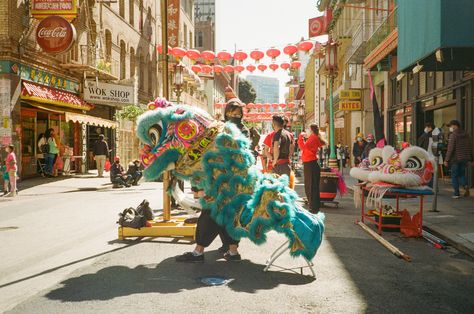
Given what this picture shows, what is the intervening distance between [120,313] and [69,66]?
18832 millimetres

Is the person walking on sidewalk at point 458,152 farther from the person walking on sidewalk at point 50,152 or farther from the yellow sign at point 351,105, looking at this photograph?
the person walking on sidewalk at point 50,152

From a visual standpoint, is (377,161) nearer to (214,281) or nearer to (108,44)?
(214,281)

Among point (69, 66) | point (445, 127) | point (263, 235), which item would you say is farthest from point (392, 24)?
point (263, 235)

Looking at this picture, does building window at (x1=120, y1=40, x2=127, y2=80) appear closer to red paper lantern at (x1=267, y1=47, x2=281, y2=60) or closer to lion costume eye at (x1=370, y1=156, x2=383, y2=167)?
red paper lantern at (x1=267, y1=47, x2=281, y2=60)

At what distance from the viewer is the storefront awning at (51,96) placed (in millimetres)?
17219

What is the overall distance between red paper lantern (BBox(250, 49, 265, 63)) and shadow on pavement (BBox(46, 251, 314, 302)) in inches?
561

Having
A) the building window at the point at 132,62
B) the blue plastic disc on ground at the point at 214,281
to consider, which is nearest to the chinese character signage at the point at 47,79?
the building window at the point at 132,62

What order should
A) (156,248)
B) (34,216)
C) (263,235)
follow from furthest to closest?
(34,216)
(156,248)
(263,235)

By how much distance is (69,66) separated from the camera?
20.6m

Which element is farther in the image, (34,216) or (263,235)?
(34,216)

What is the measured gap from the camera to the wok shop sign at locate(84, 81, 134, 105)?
23.0 meters

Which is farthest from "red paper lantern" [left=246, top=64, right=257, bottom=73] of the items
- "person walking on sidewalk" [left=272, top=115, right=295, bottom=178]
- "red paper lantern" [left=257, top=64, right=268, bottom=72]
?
"person walking on sidewalk" [left=272, top=115, right=295, bottom=178]

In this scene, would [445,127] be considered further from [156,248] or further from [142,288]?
[142,288]

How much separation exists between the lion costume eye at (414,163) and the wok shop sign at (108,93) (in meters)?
18.9
